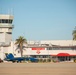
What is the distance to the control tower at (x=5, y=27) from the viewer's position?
116 m

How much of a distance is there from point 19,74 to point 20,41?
6910cm

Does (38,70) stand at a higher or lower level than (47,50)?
lower

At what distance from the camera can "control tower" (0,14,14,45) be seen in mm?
116000

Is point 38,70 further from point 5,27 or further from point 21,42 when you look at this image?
point 5,27

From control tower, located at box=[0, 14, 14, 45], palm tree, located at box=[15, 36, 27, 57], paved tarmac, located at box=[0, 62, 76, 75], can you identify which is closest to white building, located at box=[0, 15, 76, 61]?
palm tree, located at box=[15, 36, 27, 57]

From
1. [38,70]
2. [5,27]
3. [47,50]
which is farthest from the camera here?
[5,27]

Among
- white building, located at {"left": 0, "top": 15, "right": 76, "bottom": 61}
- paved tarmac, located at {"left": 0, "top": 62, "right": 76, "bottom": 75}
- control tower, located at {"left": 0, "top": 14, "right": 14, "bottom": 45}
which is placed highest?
control tower, located at {"left": 0, "top": 14, "right": 14, "bottom": 45}

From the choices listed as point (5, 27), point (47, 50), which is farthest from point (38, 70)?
point (5, 27)

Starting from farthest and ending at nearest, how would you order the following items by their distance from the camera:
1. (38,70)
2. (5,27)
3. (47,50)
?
1. (5,27)
2. (47,50)
3. (38,70)

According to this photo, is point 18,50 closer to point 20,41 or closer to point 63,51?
point 20,41

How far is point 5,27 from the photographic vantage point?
117938 mm

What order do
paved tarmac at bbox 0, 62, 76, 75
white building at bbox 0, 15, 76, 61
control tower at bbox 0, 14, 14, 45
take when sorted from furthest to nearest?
control tower at bbox 0, 14, 14, 45 < white building at bbox 0, 15, 76, 61 < paved tarmac at bbox 0, 62, 76, 75

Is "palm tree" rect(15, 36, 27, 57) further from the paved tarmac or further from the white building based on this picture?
the paved tarmac

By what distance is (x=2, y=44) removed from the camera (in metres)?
108
